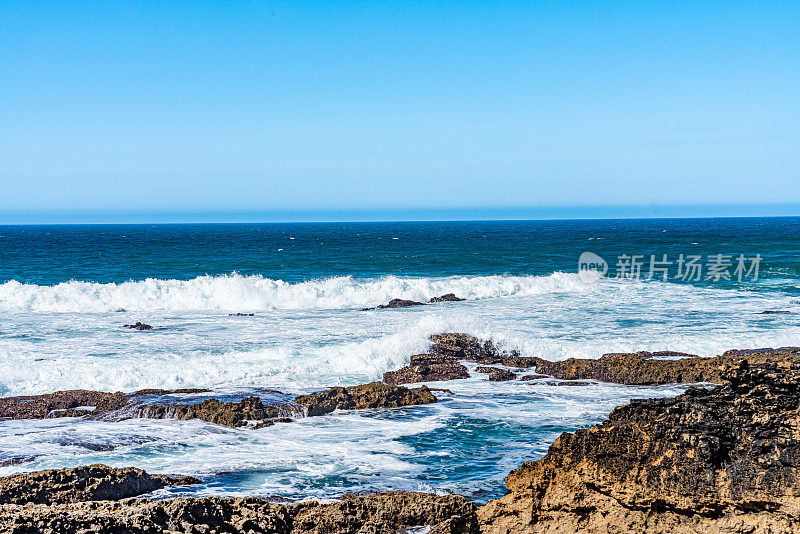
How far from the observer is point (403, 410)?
995cm

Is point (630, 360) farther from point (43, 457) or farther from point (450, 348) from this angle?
point (43, 457)

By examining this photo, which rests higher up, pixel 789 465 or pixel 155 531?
pixel 789 465

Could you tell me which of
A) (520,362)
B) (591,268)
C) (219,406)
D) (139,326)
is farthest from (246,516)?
(591,268)

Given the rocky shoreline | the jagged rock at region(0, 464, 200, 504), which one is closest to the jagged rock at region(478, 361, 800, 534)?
the rocky shoreline

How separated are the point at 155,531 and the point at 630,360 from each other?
10.4 metres

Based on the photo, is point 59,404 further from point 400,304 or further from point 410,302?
point 410,302

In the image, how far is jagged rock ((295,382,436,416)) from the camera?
32.6 ft

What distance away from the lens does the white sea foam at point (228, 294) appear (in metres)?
25.1

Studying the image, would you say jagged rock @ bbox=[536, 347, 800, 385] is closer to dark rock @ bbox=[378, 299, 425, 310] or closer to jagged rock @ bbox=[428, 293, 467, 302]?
dark rock @ bbox=[378, 299, 425, 310]

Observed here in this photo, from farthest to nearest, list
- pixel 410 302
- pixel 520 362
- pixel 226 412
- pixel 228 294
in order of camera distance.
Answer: pixel 228 294 → pixel 410 302 → pixel 520 362 → pixel 226 412

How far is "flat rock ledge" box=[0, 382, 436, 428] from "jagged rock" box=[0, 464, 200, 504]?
11.4 feet

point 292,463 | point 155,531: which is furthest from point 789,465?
point 292,463

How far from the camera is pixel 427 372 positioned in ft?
41.8

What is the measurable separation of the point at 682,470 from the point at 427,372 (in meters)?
9.31
